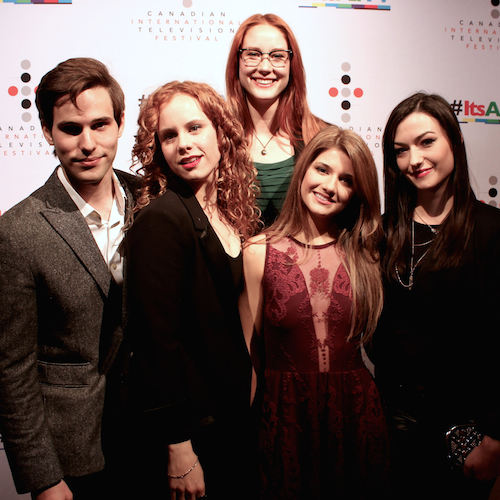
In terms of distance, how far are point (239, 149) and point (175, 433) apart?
1.16 metres

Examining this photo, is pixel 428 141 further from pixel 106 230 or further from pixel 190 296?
pixel 106 230

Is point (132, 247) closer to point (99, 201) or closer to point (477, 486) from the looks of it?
point (99, 201)

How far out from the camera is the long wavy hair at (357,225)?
1.67 metres

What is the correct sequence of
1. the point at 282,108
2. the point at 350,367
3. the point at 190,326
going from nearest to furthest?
the point at 190,326, the point at 350,367, the point at 282,108

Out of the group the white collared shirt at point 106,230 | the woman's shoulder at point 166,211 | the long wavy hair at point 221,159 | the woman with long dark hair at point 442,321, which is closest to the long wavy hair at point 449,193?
the woman with long dark hair at point 442,321

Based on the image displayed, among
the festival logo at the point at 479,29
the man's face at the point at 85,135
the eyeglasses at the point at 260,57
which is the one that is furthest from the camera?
the festival logo at the point at 479,29

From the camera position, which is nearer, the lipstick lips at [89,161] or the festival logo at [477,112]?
the lipstick lips at [89,161]

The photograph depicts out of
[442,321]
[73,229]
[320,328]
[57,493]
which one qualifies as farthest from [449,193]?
[57,493]

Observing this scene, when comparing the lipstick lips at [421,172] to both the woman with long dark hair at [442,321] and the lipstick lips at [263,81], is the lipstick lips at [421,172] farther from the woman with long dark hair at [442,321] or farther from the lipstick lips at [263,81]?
the lipstick lips at [263,81]

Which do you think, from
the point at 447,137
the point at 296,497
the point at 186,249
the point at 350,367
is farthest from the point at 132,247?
the point at 447,137

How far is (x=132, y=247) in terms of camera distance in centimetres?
145

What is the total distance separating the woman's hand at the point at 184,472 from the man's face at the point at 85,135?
3.38 ft

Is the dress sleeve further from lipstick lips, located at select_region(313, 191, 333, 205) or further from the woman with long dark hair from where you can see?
the woman with long dark hair

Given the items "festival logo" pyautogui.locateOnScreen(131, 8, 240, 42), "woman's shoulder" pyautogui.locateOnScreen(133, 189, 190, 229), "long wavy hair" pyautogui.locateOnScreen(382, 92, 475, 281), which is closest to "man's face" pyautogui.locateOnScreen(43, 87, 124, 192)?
"woman's shoulder" pyautogui.locateOnScreen(133, 189, 190, 229)
